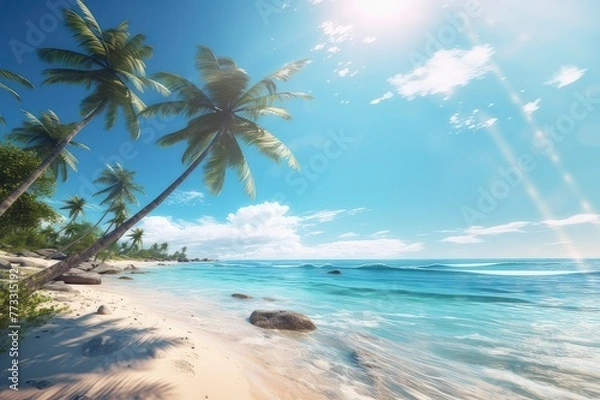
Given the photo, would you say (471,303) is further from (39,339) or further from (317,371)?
(39,339)

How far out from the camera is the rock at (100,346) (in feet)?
14.0

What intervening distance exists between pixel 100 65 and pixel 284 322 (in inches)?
571

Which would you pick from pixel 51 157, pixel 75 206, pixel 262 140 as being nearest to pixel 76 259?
pixel 51 157

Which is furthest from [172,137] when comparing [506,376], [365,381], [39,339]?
[506,376]

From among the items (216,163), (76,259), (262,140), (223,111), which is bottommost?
(76,259)

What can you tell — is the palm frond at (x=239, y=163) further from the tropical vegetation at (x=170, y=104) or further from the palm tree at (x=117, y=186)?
the palm tree at (x=117, y=186)

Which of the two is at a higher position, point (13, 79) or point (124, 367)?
point (13, 79)

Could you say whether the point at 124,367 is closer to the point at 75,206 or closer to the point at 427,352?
the point at 427,352

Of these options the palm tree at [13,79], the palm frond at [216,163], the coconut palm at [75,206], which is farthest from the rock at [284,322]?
the coconut palm at [75,206]

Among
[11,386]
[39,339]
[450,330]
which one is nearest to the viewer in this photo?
[11,386]

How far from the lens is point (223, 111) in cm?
1116

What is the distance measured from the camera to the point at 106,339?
4.77 metres

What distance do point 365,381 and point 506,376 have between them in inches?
164

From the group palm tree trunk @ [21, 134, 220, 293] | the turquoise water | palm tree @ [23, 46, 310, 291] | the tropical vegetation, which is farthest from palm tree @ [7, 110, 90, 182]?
the turquoise water
